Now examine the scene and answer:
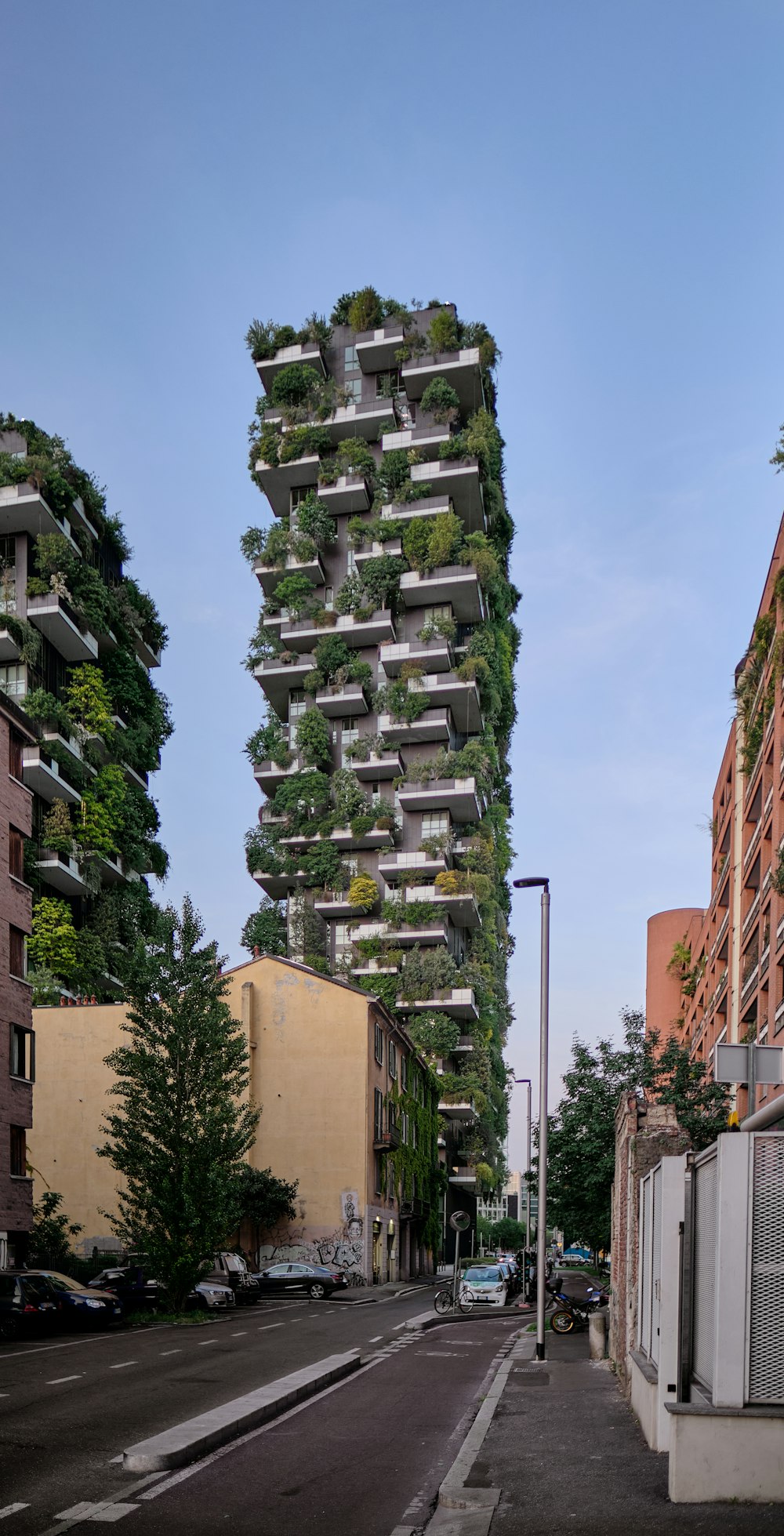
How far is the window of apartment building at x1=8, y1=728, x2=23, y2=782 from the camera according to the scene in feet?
123

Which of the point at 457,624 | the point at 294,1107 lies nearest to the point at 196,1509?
the point at 294,1107

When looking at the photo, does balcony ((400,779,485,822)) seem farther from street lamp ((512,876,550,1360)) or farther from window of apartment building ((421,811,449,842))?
street lamp ((512,876,550,1360))

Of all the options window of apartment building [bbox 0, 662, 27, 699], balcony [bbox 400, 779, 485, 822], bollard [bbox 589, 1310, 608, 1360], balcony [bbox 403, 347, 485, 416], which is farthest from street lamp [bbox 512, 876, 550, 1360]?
balcony [bbox 403, 347, 485, 416]

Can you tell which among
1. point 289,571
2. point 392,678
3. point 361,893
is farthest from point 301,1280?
point 289,571

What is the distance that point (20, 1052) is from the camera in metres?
36.6

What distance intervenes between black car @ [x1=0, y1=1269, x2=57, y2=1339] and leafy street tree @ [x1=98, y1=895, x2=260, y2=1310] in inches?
193

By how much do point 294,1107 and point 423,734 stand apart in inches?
1469

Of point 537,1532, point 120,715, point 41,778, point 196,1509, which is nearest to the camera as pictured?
point 537,1532

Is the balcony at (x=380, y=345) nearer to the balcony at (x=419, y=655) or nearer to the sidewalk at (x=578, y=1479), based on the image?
the balcony at (x=419, y=655)

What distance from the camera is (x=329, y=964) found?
81.1 metres

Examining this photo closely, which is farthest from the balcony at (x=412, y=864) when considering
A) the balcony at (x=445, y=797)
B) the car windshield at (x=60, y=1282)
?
→ the car windshield at (x=60, y=1282)

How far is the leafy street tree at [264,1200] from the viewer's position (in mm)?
48000

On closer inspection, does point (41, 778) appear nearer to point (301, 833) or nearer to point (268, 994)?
point (268, 994)

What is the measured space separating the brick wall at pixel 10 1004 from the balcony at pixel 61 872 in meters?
25.9
